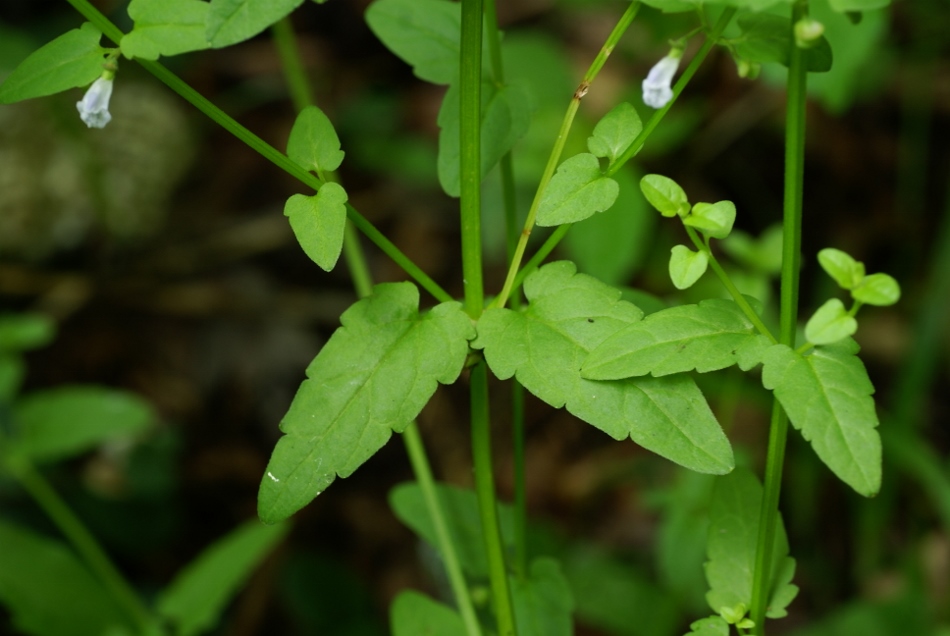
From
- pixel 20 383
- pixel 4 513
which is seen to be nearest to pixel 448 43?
pixel 4 513

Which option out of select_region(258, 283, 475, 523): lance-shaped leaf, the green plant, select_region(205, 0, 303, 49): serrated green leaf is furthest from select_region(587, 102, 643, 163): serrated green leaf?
select_region(205, 0, 303, 49): serrated green leaf

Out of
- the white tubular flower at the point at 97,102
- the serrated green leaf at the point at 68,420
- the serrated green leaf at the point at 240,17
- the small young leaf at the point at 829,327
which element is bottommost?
the serrated green leaf at the point at 68,420

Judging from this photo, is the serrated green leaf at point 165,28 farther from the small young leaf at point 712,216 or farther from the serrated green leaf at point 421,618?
the serrated green leaf at point 421,618

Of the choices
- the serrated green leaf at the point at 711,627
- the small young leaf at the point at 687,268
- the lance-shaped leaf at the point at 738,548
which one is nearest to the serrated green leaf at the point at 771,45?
the small young leaf at the point at 687,268

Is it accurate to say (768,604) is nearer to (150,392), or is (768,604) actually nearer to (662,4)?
(662,4)

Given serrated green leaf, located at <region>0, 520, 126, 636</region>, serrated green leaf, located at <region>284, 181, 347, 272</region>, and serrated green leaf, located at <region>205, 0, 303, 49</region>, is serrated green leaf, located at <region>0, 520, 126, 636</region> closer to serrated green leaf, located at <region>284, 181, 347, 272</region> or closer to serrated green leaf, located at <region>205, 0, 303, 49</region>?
serrated green leaf, located at <region>284, 181, 347, 272</region>
